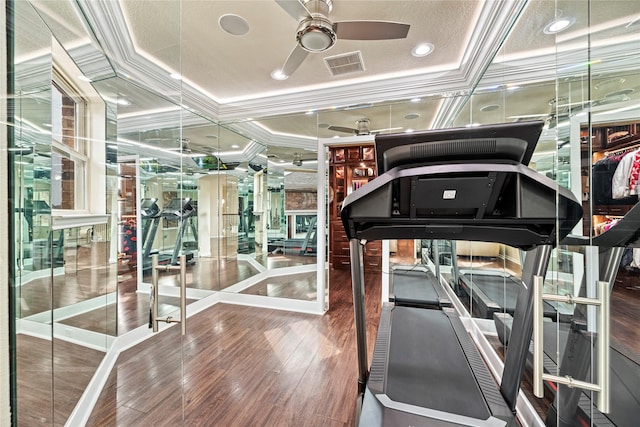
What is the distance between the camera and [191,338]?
9.64ft

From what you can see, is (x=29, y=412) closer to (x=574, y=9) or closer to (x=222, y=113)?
(x=574, y=9)

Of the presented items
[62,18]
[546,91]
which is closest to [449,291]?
[546,91]

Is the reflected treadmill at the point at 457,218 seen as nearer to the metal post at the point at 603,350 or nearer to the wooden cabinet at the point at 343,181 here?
the metal post at the point at 603,350

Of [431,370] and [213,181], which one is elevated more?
[213,181]

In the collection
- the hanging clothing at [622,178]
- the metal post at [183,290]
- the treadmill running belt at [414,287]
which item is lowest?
the treadmill running belt at [414,287]

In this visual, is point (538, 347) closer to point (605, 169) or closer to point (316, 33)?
point (605, 169)

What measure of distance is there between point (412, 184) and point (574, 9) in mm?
796

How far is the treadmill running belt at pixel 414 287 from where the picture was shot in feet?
10.5

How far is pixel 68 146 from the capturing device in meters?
1.31

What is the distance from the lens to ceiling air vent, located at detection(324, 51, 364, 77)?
2844 mm

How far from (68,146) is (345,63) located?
2700 millimetres

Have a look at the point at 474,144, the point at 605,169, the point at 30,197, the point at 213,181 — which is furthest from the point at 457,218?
the point at 213,181

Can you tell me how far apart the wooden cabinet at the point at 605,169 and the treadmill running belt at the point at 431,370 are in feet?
3.81

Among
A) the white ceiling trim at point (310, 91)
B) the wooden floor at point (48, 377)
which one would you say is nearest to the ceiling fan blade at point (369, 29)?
the white ceiling trim at point (310, 91)
